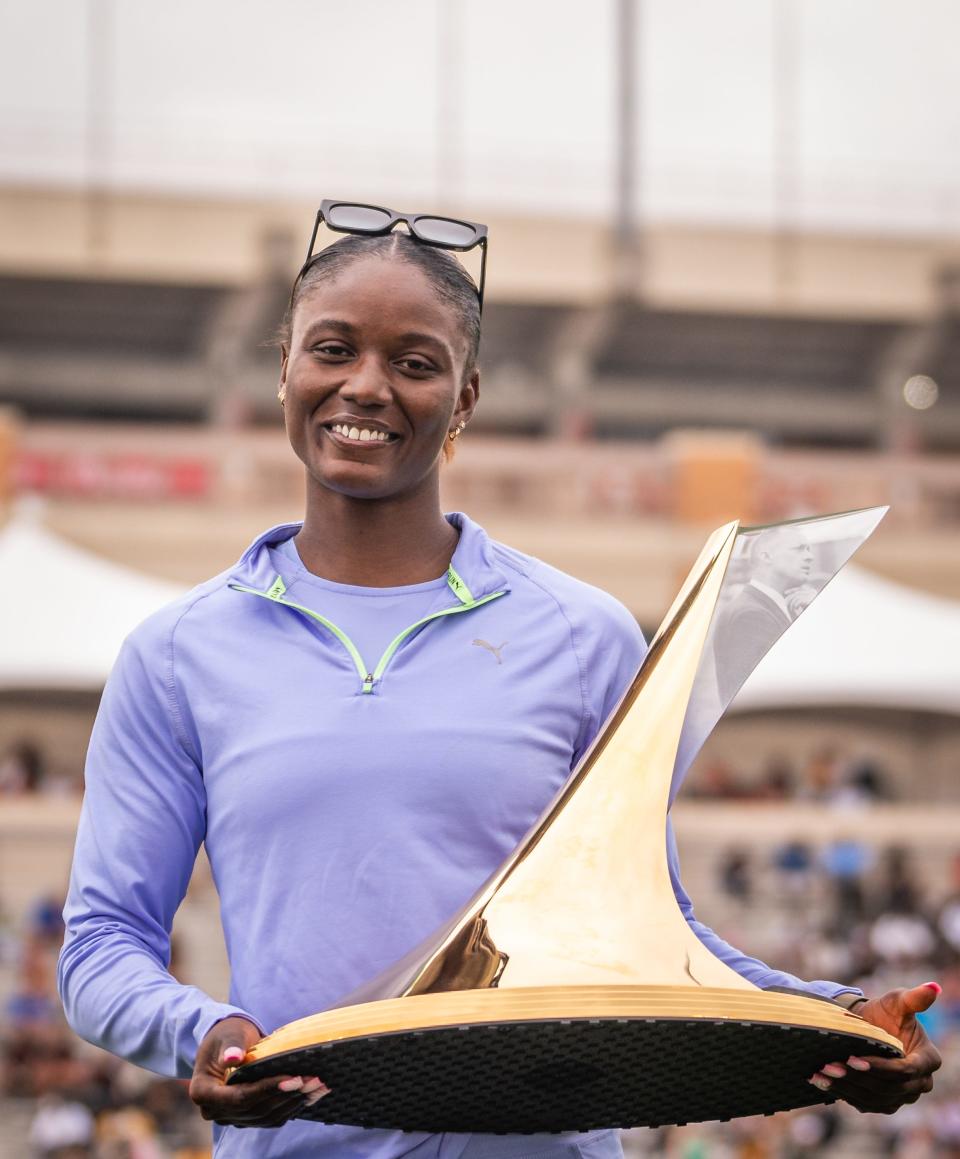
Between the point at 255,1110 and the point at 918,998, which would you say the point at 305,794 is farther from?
the point at 918,998

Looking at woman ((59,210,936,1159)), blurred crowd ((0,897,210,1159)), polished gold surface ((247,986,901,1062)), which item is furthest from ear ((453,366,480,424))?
blurred crowd ((0,897,210,1159))

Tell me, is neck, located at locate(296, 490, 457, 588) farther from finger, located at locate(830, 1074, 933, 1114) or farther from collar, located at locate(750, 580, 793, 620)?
finger, located at locate(830, 1074, 933, 1114)

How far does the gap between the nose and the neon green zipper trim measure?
21 cm

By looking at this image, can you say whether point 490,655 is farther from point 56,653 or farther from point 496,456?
point 496,456

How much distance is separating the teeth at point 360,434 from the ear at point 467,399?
12cm

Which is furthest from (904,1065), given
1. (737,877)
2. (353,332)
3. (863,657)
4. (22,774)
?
(22,774)

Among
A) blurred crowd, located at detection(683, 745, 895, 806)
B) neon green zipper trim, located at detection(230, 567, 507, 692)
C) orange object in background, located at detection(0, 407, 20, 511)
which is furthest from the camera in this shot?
orange object in background, located at detection(0, 407, 20, 511)

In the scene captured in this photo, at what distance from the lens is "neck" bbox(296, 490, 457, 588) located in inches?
79.9

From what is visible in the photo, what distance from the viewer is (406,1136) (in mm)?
1834

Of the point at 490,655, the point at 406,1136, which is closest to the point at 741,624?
the point at 490,655

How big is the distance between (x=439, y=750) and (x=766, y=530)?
0.38 meters

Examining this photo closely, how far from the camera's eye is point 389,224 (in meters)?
2.00

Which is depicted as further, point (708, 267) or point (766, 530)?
point (708, 267)

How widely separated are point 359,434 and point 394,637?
0.20 metres
